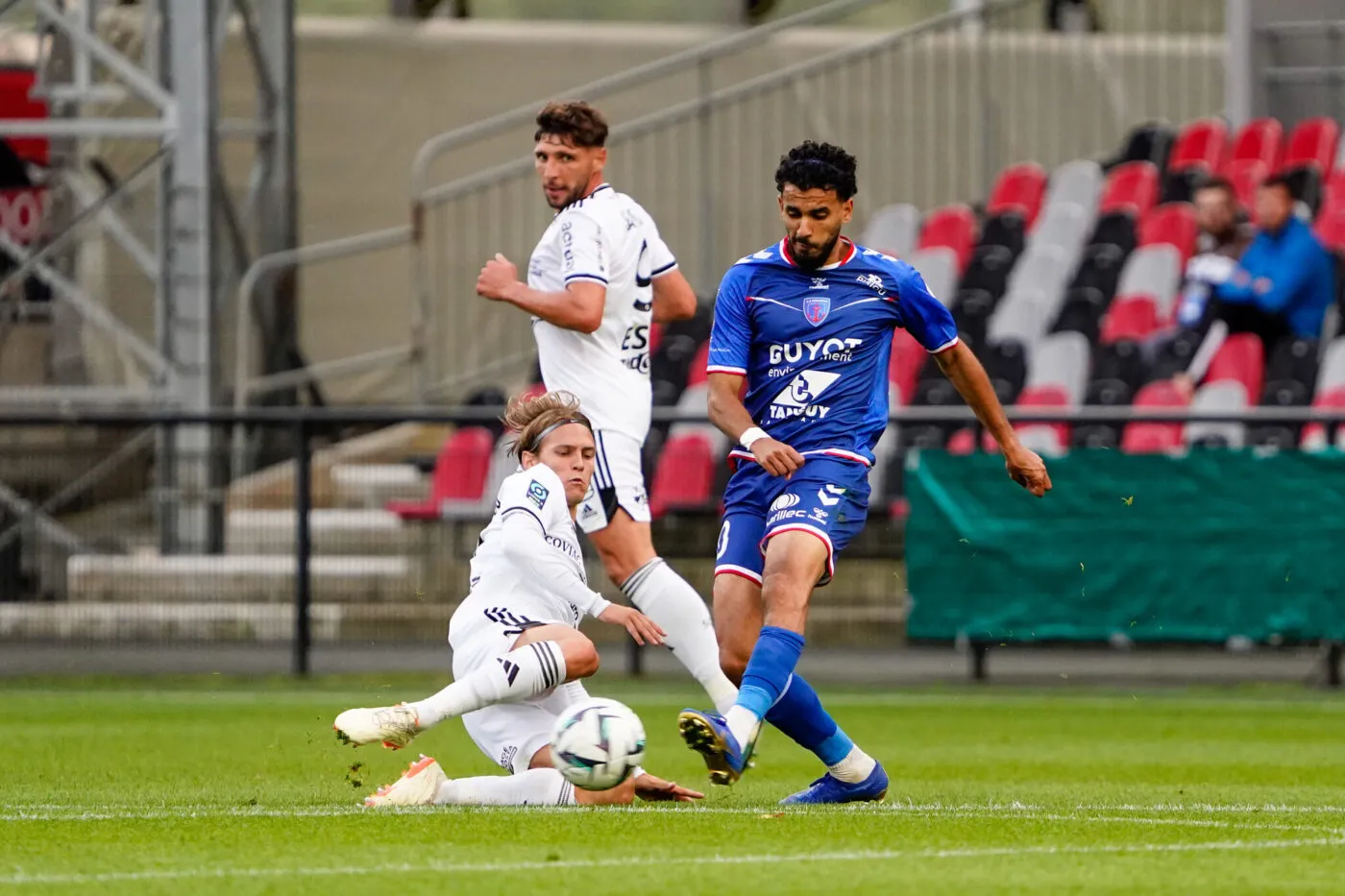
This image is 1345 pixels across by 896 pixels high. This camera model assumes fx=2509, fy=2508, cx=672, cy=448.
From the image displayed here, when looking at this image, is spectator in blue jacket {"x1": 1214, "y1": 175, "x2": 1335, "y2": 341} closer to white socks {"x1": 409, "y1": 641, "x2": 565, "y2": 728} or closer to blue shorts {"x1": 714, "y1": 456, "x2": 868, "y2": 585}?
blue shorts {"x1": 714, "y1": 456, "x2": 868, "y2": 585}

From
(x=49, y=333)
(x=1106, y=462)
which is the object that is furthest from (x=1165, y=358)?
(x=49, y=333)

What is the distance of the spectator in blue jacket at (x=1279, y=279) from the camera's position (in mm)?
16453

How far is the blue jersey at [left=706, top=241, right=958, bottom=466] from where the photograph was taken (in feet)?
26.4

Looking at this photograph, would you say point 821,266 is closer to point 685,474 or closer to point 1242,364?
point 685,474

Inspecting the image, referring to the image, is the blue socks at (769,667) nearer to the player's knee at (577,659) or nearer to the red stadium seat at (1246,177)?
the player's knee at (577,659)

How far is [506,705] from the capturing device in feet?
25.4

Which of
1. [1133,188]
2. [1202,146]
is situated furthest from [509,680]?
[1202,146]

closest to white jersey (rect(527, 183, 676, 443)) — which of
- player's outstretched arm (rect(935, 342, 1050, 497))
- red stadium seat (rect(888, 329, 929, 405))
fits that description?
player's outstretched arm (rect(935, 342, 1050, 497))

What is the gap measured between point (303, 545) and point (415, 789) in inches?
313

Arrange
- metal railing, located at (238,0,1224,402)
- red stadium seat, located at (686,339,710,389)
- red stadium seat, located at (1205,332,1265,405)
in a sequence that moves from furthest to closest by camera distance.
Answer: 1. metal railing, located at (238,0,1224,402)
2. red stadium seat, located at (686,339,710,389)
3. red stadium seat, located at (1205,332,1265,405)

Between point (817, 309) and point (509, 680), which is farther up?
point (817, 309)

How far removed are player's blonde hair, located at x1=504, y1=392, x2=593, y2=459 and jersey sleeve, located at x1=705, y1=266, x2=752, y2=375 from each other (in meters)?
0.47

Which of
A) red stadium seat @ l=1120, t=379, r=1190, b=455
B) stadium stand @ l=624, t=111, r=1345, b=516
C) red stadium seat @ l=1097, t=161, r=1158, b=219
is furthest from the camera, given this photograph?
red stadium seat @ l=1097, t=161, r=1158, b=219

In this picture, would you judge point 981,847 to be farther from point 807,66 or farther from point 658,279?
point 807,66
